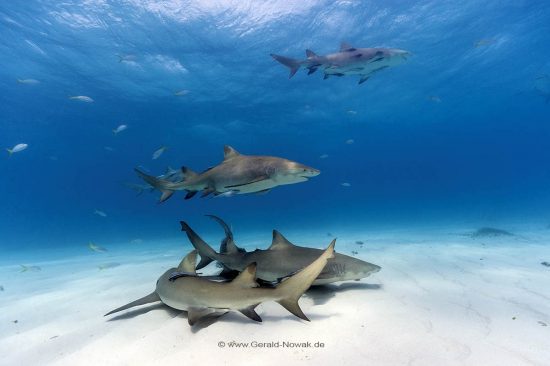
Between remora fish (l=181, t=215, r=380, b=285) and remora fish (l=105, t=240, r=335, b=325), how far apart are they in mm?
924

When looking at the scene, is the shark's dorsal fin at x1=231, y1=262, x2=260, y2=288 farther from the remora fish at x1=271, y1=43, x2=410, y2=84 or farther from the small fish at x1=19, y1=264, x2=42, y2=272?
the small fish at x1=19, y1=264, x2=42, y2=272

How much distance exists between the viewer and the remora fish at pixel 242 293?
110 inches

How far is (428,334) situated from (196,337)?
222 cm

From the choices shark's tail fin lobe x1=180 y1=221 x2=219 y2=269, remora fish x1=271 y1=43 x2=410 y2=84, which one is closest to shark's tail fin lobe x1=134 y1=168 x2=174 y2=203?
shark's tail fin lobe x1=180 y1=221 x2=219 y2=269

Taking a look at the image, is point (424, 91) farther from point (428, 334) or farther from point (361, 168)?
point (361, 168)

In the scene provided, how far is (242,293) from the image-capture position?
2.84 meters

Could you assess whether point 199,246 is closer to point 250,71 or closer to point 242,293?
point 242,293

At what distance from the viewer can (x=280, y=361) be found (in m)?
2.43

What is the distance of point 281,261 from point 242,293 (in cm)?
115

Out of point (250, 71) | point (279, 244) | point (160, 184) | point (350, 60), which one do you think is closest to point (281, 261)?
point (279, 244)

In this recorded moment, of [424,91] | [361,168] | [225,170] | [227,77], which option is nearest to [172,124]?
[227,77]

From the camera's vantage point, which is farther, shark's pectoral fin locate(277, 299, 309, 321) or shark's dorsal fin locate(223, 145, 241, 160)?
shark's dorsal fin locate(223, 145, 241, 160)

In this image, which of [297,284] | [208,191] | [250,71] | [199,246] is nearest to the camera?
[297,284]

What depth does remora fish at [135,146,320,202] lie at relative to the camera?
3.62 m
